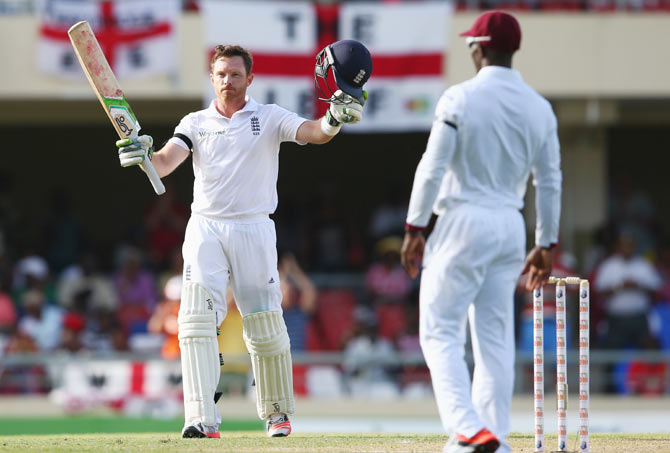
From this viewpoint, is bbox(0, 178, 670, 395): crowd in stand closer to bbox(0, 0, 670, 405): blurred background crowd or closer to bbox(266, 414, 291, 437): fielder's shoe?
bbox(0, 0, 670, 405): blurred background crowd

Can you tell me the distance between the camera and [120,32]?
12859mm

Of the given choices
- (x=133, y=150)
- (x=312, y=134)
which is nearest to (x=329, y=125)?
(x=312, y=134)

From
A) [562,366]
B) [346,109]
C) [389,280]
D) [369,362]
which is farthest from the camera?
[389,280]

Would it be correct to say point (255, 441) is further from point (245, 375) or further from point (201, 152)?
point (245, 375)

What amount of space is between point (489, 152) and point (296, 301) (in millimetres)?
7524

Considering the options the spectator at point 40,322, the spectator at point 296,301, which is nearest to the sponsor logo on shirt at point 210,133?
the spectator at point 296,301

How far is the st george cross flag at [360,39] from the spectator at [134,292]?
7.24 ft

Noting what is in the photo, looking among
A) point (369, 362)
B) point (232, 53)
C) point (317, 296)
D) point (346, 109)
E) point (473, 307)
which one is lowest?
point (369, 362)

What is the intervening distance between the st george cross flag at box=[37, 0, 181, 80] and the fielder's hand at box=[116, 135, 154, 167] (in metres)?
7.05

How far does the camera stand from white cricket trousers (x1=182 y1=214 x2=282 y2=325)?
6.11 meters

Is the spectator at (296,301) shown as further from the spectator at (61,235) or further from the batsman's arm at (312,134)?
the batsman's arm at (312,134)

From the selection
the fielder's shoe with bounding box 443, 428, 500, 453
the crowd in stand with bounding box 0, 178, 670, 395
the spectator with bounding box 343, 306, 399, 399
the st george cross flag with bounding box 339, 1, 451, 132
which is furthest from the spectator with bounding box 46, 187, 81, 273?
the fielder's shoe with bounding box 443, 428, 500, 453

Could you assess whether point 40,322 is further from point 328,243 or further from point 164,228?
point 328,243

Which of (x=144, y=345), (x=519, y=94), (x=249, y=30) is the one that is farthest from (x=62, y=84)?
(x=519, y=94)
